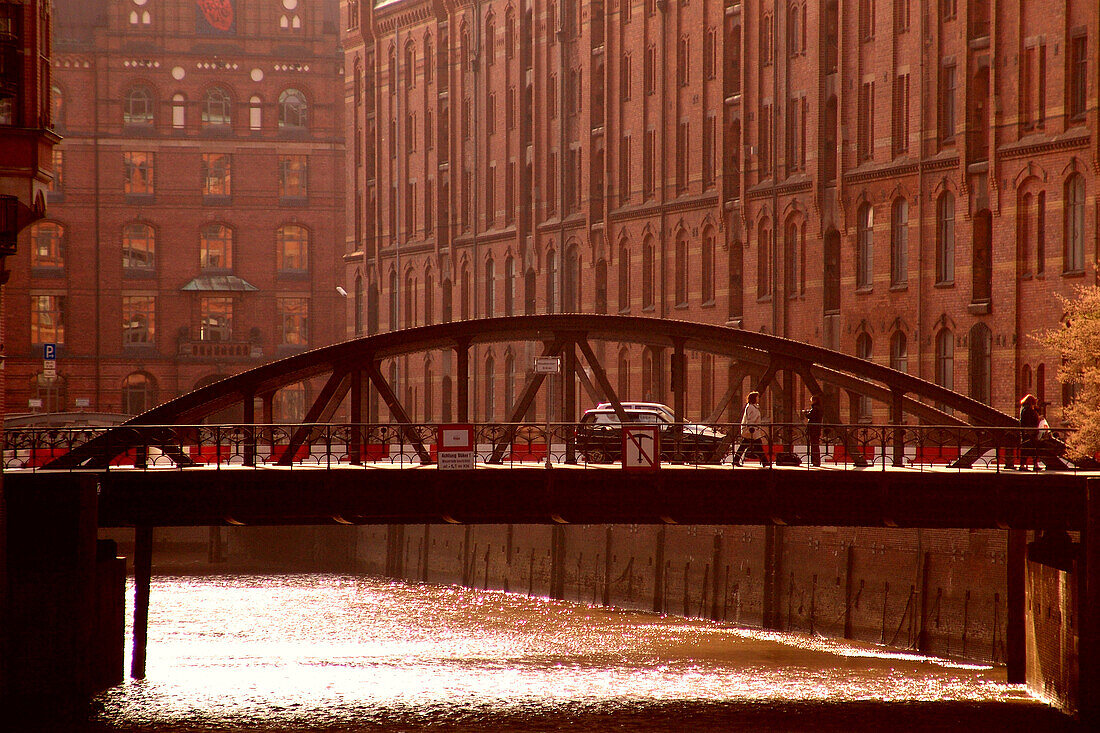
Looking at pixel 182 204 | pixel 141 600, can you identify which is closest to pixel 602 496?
pixel 141 600

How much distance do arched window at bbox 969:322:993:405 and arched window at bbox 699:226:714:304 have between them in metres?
13.9

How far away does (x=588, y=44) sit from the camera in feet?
220

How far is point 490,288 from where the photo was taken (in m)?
75.9

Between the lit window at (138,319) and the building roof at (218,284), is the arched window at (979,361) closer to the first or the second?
the building roof at (218,284)

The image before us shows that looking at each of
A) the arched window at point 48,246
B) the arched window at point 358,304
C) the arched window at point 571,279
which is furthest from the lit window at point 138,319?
the arched window at point 571,279

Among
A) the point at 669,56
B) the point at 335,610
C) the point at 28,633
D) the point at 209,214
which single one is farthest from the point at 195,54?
the point at 28,633

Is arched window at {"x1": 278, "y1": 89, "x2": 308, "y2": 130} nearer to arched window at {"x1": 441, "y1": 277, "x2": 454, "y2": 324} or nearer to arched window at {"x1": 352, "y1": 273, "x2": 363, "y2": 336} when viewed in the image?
arched window at {"x1": 352, "y1": 273, "x2": 363, "y2": 336}

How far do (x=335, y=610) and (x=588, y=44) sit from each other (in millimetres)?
27910

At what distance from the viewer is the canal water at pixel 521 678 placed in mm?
29062

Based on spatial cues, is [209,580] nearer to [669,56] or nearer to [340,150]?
[669,56]

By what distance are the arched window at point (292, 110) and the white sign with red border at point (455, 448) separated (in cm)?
6247

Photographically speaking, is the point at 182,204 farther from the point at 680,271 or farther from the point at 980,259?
the point at 980,259

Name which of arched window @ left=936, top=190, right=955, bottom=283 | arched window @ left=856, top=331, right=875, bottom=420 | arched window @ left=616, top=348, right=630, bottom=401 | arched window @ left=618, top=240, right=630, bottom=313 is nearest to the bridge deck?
arched window @ left=936, top=190, right=955, bottom=283

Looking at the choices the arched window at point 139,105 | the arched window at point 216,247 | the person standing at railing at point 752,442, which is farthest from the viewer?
the arched window at point 216,247
